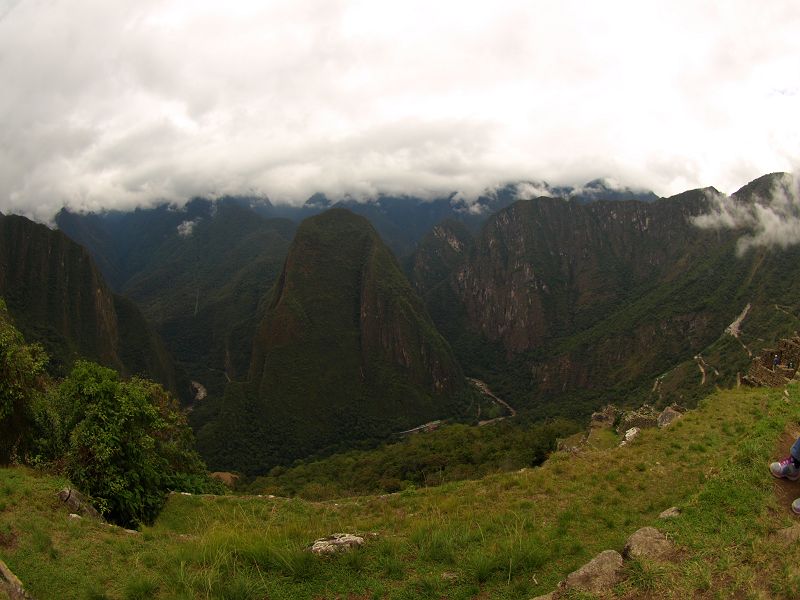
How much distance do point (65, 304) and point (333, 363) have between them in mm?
59253

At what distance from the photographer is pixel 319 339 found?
122 metres

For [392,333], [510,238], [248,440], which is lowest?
[248,440]

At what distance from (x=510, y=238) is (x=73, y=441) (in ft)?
597

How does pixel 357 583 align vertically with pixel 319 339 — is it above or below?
above

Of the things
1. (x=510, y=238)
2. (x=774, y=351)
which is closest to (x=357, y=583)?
(x=774, y=351)

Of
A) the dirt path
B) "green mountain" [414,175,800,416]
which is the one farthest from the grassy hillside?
the dirt path

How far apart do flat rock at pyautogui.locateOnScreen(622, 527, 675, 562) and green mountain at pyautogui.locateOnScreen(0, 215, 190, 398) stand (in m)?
93.1

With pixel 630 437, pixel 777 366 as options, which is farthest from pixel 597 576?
pixel 777 366

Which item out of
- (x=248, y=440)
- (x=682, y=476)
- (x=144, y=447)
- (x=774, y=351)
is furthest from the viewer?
(x=248, y=440)

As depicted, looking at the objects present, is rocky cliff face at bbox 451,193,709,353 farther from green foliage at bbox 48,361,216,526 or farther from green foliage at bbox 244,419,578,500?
green foliage at bbox 48,361,216,526

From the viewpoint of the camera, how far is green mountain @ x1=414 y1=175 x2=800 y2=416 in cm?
9881

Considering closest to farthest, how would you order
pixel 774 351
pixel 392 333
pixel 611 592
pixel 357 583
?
pixel 611 592, pixel 357 583, pixel 774 351, pixel 392 333

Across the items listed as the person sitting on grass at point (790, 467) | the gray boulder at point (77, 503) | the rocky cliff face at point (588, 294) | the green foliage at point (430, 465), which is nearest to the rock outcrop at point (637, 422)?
the green foliage at point (430, 465)

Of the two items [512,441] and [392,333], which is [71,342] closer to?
[392,333]
